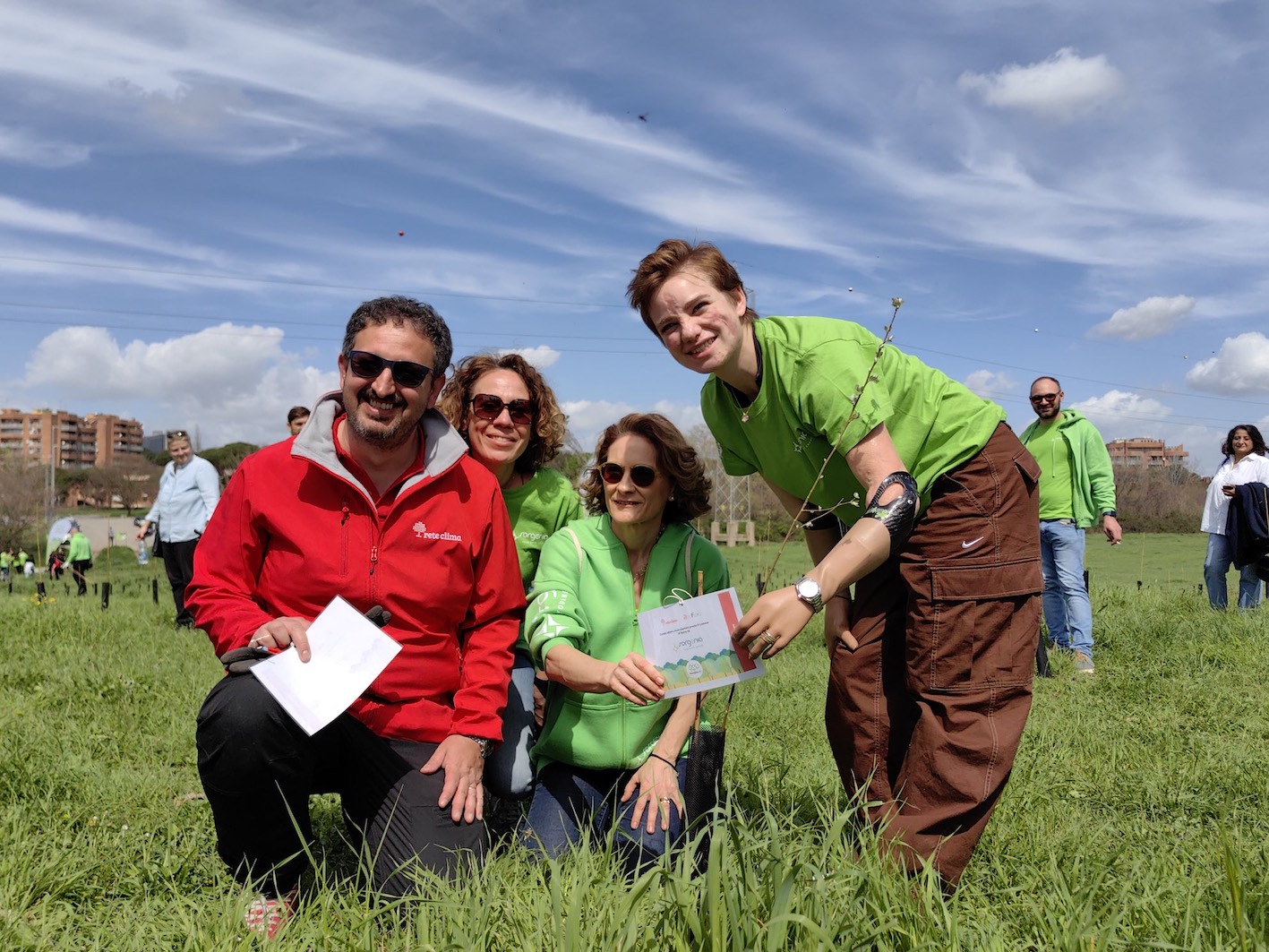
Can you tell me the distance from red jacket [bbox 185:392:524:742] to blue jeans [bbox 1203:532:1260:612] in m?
7.84

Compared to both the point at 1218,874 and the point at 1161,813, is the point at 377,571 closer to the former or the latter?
the point at 1218,874

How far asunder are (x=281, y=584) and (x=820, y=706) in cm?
361

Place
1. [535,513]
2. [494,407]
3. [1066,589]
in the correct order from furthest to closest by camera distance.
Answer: [1066,589], [535,513], [494,407]

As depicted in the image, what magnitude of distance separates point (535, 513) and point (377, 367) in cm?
110

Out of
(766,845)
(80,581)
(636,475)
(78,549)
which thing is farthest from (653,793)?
(78,549)

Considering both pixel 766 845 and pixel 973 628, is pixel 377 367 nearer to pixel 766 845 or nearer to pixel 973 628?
pixel 766 845

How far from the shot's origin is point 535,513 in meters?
3.74

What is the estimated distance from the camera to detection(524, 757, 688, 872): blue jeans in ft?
9.47

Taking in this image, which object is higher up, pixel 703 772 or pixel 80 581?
pixel 703 772

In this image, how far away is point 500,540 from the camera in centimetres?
310

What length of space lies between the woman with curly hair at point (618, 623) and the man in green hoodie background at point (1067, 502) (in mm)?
4716

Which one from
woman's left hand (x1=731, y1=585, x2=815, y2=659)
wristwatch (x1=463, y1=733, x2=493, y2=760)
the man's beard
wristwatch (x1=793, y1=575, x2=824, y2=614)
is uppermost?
the man's beard

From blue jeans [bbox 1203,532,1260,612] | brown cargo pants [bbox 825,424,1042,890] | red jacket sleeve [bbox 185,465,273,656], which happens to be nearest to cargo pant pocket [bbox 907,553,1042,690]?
brown cargo pants [bbox 825,424,1042,890]

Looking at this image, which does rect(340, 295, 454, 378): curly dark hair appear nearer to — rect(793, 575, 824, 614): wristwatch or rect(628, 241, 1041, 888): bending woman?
rect(628, 241, 1041, 888): bending woman
